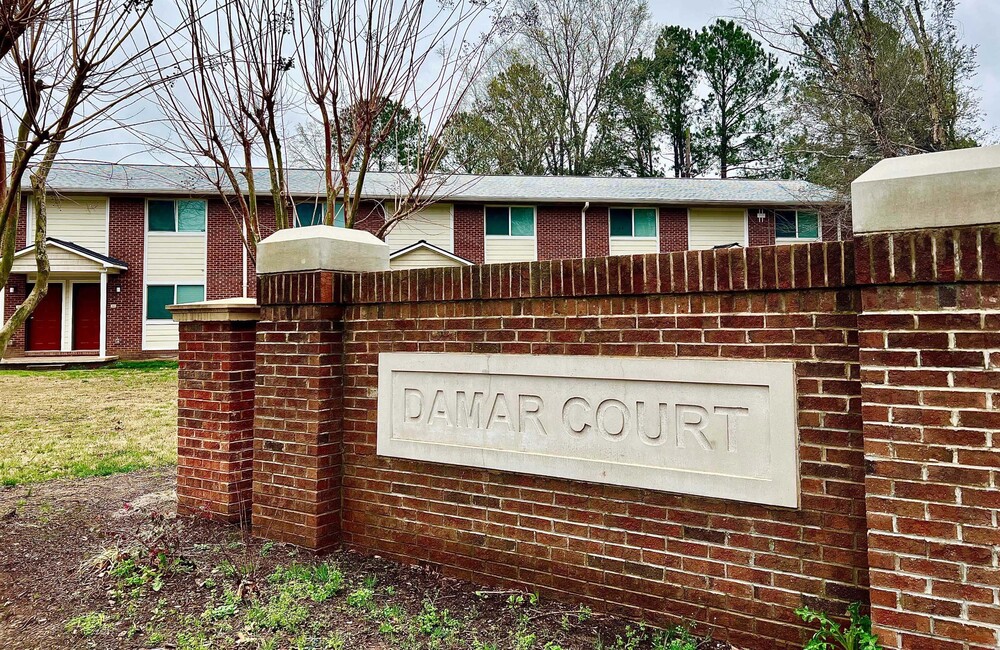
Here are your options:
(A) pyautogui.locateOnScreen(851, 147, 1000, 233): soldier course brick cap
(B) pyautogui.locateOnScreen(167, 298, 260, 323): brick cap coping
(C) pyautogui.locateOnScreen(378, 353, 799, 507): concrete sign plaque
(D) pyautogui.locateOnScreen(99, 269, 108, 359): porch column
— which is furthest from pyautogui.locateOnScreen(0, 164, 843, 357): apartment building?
(A) pyautogui.locateOnScreen(851, 147, 1000, 233): soldier course brick cap

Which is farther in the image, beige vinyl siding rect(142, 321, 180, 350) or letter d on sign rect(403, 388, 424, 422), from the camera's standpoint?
beige vinyl siding rect(142, 321, 180, 350)

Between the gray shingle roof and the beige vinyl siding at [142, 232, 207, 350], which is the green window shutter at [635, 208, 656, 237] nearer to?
the gray shingle roof

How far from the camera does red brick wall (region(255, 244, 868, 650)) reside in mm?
2805

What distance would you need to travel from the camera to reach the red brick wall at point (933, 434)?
93.6 inches

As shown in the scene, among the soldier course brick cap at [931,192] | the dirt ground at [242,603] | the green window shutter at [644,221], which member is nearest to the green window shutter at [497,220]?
the green window shutter at [644,221]

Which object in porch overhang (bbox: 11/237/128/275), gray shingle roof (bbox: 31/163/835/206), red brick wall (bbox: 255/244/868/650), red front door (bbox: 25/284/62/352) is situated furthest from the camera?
red front door (bbox: 25/284/62/352)

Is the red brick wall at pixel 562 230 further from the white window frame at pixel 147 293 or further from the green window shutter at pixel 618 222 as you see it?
the white window frame at pixel 147 293

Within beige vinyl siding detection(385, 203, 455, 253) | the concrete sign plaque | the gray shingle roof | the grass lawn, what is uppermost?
the gray shingle roof

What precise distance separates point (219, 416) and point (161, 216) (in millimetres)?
18688

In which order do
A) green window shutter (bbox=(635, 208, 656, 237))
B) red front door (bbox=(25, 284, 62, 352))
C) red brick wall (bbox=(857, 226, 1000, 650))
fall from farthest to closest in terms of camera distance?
green window shutter (bbox=(635, 208, 656, 237)), red front door (bbox=(25, 284, 62, 352)), red brick wall (bbox=(857, 226, 1000, 650))

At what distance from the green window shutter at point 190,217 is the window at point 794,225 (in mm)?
19400

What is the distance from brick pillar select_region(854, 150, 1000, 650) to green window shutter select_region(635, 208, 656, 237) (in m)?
20.1

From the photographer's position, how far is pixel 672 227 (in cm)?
2238

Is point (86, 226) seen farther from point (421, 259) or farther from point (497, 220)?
point (497, 220)
